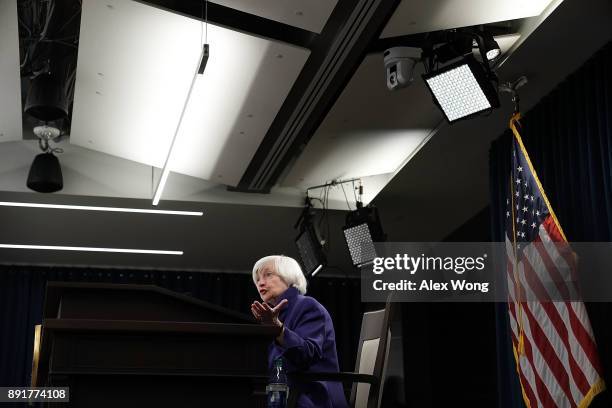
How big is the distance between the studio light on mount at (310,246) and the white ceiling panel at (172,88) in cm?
66

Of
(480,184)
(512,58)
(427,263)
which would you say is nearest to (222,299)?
(427,263)

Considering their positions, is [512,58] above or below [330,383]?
above

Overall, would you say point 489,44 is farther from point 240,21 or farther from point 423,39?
point 240,21

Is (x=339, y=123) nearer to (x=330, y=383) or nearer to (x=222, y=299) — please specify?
(x=330, y=383)

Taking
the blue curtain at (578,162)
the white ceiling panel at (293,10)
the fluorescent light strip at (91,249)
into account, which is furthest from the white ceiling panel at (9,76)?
the blue curtain at (578,162)

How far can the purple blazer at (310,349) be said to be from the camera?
9.26ft

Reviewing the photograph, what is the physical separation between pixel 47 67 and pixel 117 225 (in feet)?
6.84

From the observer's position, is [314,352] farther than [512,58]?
No

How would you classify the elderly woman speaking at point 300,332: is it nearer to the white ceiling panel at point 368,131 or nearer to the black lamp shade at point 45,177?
the white ceiling panel at point 368,131

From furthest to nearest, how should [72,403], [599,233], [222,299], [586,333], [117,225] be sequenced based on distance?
[222,299] → [117,225] → [599,233] → [586,333] → [72,403]

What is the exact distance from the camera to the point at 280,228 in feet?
23.2

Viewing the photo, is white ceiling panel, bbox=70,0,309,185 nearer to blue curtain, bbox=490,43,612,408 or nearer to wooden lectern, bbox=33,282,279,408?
blue curtain, bbox=490,43,612,408

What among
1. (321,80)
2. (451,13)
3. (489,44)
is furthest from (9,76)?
(489,44)

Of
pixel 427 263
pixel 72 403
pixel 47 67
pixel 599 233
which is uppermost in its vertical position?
pixel 47 67
